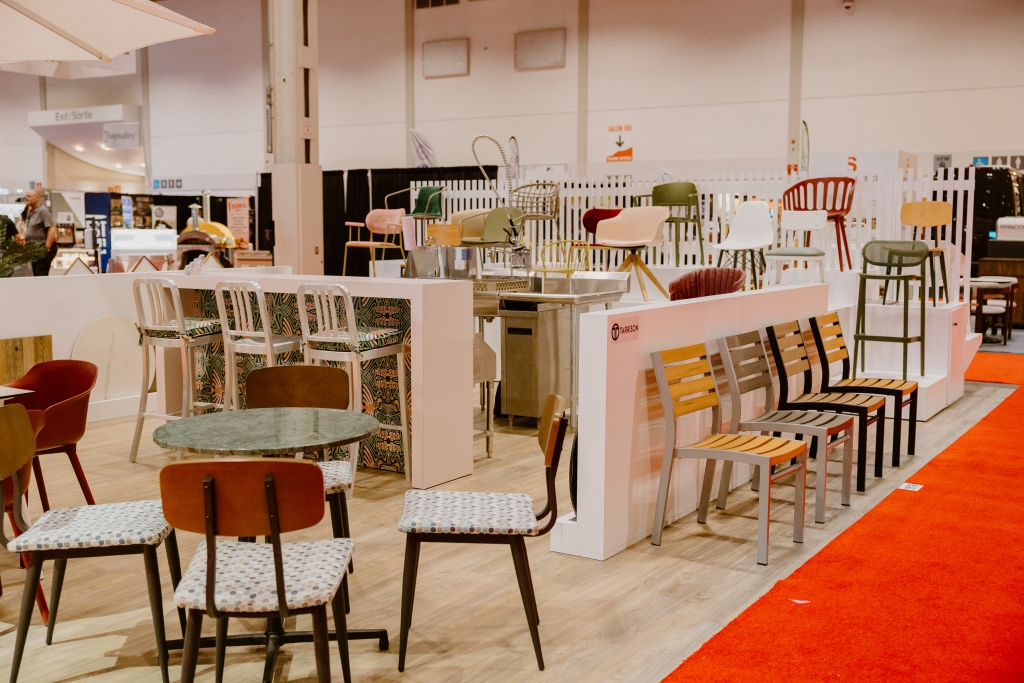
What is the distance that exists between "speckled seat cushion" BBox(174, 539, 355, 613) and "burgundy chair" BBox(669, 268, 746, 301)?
137 inches

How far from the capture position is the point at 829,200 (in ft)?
28.7

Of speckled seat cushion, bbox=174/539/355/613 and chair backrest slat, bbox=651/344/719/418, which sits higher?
chair backrest slat, bbox=651/344/719/418

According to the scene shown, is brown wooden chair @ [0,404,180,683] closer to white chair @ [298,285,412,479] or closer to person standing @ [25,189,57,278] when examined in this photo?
white chair @ [298,285,412,479]

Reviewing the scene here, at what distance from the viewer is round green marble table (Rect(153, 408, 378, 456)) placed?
109 inches

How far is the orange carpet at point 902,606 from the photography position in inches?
117

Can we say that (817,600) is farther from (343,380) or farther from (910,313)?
(910,313)

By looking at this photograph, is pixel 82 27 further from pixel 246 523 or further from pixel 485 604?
pixel 485 604

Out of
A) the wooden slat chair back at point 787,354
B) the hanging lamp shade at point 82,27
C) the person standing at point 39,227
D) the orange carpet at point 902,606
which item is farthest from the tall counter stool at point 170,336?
the person standing at point 39,227

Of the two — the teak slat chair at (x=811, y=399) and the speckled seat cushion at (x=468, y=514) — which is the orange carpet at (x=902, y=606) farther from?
the speckled seat cushion at (x=468, y=514)

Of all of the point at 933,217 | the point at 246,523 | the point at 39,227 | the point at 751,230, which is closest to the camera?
the point at 246,523

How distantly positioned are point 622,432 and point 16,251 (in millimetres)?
4180

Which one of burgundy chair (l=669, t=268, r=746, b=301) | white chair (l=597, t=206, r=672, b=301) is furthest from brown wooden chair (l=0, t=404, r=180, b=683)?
white chair (l=597, t=206, r=672, b=301)

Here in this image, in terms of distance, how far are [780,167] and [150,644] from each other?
11.9 m

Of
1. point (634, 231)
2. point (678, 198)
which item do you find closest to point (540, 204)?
point (634, 231)
